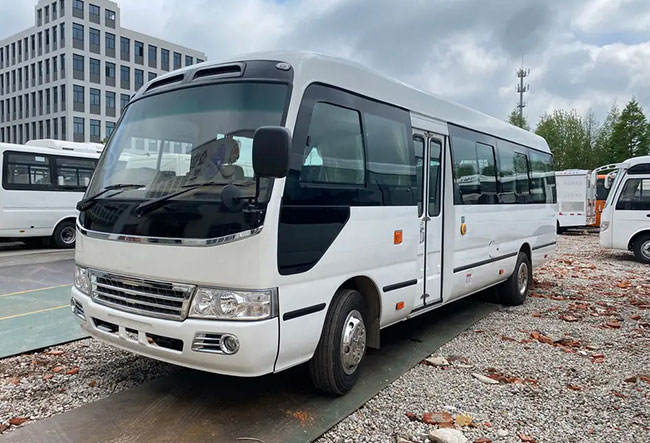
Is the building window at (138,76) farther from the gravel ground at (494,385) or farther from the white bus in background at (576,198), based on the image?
the gravel ground at (494,385)

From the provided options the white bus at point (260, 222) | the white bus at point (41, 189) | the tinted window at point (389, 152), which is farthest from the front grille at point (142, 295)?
the white bus at point (41, 189)

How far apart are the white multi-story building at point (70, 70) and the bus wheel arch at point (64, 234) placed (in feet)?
137

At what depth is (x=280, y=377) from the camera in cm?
466

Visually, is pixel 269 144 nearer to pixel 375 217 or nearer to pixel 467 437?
pixel 375 217

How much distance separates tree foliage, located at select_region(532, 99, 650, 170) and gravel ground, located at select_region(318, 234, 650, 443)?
32664 millimetres

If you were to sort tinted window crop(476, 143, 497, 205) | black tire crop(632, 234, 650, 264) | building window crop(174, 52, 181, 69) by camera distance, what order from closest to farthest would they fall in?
tinted window crop(476, 143, 497, 205)
black tire crop(632, 234, 650, 264)
building window crop(174, 52, 181, 69)

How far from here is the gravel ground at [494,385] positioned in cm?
382

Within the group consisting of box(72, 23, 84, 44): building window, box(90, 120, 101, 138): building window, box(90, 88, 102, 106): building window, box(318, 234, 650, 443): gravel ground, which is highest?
box(72, 23, 84, 44): building window

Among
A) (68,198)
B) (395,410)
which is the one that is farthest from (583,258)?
(68,198)

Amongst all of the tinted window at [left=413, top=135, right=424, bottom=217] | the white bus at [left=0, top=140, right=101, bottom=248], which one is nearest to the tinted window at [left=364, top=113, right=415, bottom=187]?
the tinted window at [left=413, top=135, right=424, bottom=217]

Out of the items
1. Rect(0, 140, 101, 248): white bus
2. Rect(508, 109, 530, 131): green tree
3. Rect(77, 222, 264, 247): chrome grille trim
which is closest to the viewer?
Rect(77, 222, 264, 247): chrome grille trim

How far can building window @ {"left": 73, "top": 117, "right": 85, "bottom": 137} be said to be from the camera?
173 ft

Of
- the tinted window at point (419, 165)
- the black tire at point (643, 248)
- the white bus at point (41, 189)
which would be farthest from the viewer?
the white bus at point (41, 189)

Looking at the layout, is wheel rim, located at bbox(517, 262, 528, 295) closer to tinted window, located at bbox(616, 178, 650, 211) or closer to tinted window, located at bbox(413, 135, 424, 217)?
tinted window, located at bbox(413, 135, 424, 217)
